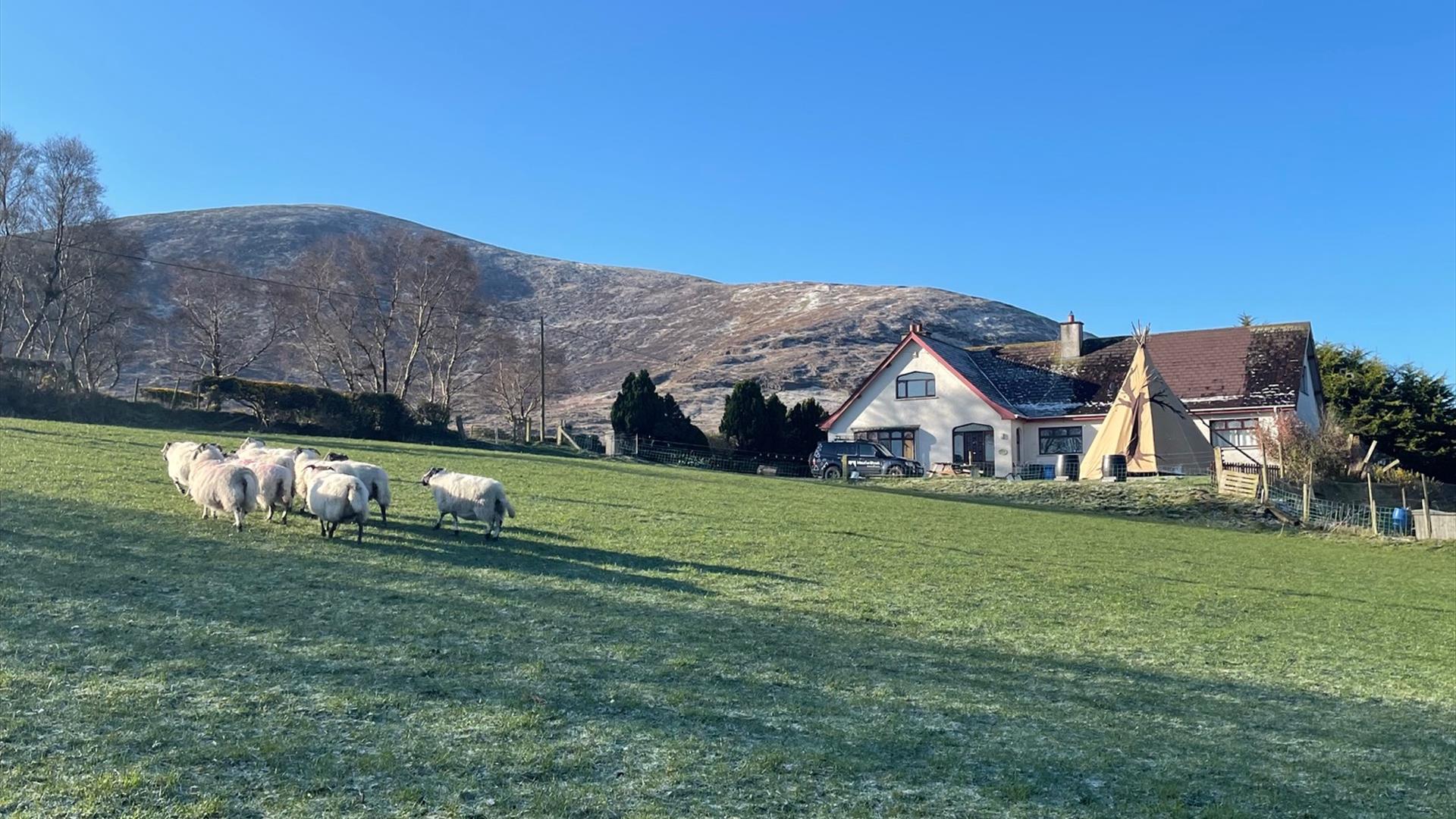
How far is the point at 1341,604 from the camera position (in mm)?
14359

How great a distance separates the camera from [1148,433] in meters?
33.7

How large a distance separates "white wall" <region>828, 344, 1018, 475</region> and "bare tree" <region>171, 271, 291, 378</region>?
3712 centimetres

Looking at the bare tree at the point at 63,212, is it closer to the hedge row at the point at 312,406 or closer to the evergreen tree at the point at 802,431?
the hedge row at the point at 312,406

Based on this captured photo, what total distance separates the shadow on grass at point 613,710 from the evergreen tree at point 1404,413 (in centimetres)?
4048

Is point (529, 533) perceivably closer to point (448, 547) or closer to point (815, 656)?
point (448, 547)

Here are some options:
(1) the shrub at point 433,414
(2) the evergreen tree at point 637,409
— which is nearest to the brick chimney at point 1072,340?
(2) the evergreen tree at point 637,409

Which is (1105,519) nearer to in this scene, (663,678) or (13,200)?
(663,678)

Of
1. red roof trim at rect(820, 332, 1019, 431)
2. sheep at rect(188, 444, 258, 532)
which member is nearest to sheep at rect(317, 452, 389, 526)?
sheep at rect(188, 444, 258, 532)

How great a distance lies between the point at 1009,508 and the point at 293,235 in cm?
15008

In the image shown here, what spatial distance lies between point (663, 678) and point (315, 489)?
753 centimetres

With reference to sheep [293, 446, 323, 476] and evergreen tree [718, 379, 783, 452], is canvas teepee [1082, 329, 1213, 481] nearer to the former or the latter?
evergreen tree [718, 379, 783, 452]

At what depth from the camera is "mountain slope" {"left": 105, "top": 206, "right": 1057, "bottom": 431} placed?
10325 centimetres

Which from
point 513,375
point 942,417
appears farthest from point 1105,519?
point 513,375

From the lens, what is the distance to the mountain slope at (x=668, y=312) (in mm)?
103250
